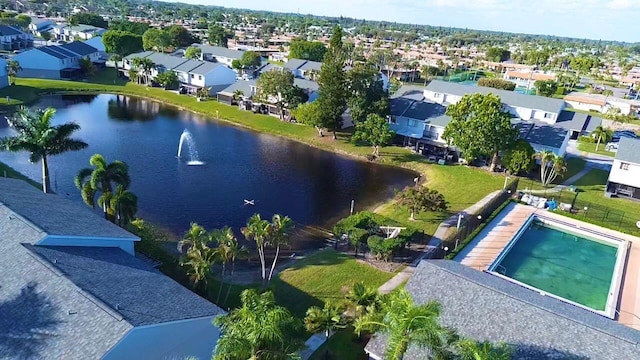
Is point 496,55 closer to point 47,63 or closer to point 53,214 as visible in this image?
point 47,63

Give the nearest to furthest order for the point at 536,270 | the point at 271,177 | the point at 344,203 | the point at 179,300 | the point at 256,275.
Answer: the point at 179,300 < the point at 256,275 < the point at 536,270 < the point at 344,203 < the point at 271,177

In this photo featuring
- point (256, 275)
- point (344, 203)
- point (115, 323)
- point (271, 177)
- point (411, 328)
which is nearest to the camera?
point (411, 328)

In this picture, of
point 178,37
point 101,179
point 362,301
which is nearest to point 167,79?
point 178,37

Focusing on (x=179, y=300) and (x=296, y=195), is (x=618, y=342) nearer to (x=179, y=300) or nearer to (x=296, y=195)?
(x=179, y=300)

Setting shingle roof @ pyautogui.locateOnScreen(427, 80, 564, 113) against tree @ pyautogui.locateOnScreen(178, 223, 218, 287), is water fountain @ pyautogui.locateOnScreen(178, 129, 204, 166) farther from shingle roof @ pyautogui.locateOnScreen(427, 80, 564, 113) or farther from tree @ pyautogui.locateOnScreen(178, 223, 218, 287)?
shingle roof @ pyautogui.locateOnScreen(427, 80, 564, 113)

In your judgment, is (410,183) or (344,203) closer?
(344,203)

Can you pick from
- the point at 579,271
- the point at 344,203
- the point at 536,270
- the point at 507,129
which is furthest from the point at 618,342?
the point at 507,129

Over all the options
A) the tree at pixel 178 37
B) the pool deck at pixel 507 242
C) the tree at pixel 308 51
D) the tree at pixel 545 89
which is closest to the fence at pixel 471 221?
the pool deck at pixel 507 242
